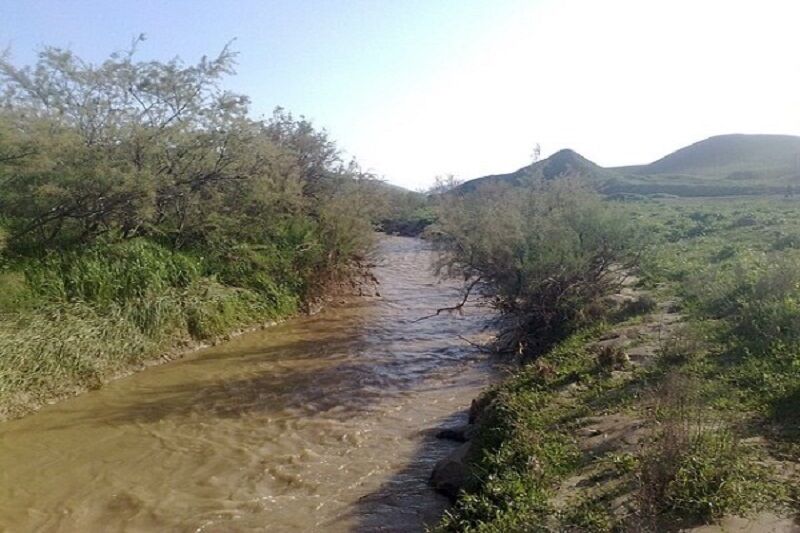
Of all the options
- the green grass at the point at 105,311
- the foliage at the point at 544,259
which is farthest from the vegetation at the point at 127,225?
the foliage at the point at 544,259

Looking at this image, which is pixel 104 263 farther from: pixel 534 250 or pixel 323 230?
pixel 534 250

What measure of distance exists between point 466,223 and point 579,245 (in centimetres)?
282

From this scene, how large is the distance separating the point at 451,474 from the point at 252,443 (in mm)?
3327

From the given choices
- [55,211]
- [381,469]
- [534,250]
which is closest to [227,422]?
[381,469]

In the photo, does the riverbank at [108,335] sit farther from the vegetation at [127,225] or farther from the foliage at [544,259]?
the foliage at [544,259]

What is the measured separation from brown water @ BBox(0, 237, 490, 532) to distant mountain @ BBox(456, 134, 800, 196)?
25.2 metres

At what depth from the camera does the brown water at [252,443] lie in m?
6.96

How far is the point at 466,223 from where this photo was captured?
14.5 meters

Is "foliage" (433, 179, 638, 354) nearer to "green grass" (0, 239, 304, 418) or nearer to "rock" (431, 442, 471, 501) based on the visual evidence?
"rock" (431, 442, 471, 501)

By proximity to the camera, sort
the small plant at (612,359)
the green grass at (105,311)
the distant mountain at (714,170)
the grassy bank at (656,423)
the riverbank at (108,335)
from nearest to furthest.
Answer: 1. the grassy bank at (656,423)
2. the small plant at (612,359)
3. the riverbank at (108,335)
4. the green grass at (105,311)
5. the distant mountain at (714,170)

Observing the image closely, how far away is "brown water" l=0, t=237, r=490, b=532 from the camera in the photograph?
6965 mm

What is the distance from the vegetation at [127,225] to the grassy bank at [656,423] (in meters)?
7.25

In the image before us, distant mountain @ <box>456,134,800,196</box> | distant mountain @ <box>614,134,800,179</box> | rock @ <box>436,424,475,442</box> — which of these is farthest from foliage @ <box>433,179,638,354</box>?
distant mountain @ <box>614,134,800,179</box>

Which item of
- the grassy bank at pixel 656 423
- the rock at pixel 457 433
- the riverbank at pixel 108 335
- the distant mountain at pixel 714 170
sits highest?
the distant mountain at pixel 714 170
